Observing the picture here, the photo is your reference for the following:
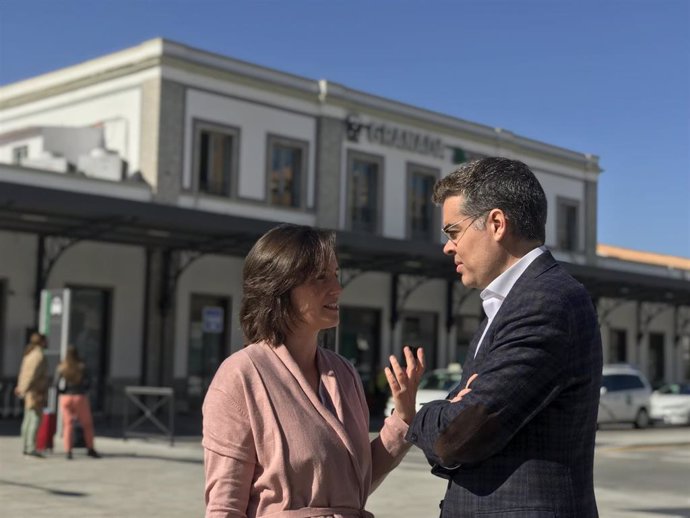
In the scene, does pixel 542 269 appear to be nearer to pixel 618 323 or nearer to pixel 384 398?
pixel 384 398

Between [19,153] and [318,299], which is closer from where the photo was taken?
[318,299]

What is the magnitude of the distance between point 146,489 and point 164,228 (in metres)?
11.9

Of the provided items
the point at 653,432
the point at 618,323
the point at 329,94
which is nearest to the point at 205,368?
the point at 329,94

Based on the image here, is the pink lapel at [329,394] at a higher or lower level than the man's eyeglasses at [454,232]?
lower

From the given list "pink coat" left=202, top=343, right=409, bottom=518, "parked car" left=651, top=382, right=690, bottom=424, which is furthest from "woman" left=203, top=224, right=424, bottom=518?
"parked car" left=651, top=382, right=690, bottom=424

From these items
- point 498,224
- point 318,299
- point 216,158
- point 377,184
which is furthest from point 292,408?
point 377,184

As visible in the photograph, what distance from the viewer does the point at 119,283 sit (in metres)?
26.3

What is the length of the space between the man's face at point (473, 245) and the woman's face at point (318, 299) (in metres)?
0.39

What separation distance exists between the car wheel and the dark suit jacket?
2670cm

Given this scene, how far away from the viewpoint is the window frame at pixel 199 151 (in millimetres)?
27828

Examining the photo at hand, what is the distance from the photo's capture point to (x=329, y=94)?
102 feet

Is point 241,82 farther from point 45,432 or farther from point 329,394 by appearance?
point 329,394

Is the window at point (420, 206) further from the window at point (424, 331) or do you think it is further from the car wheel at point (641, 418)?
the car wheel at point (641, 418)

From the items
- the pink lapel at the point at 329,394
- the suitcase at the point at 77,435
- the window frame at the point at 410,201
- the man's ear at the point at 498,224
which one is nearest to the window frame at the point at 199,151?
the window frame at the point at 410,201
